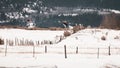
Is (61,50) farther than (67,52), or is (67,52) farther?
(61,50)

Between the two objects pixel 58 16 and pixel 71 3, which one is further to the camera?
pixel 71 3

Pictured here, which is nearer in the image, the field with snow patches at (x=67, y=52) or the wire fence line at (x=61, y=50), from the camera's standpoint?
the field with snow patches at (x=67, y=52)

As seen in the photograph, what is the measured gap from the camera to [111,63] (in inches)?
1023

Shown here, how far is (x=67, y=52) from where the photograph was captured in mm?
30688

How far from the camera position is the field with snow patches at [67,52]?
25.8 m

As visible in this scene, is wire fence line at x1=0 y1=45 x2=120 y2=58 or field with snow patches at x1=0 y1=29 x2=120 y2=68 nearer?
field with snow patches at x1=0 y1=29 x2=120 y2=68

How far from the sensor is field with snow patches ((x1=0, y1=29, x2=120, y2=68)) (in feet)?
84.6

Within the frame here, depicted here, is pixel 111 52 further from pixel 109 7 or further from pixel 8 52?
pixel 109 7

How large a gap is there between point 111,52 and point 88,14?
417 ft

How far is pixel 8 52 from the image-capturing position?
30578 millimetres

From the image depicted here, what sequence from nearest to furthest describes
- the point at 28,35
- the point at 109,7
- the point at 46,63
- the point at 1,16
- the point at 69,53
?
the point at 46,63
the point at 69,53
the point at 28,35
the point at 1,16
the point at 109,7

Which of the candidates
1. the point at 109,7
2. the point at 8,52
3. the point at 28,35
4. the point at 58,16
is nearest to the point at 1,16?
the point at 58,16

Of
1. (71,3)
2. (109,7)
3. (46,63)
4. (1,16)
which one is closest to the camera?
(46,63)

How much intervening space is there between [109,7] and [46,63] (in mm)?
143741
